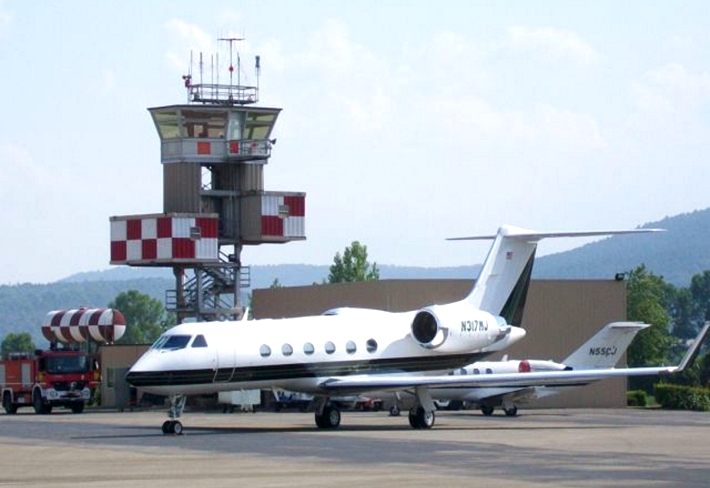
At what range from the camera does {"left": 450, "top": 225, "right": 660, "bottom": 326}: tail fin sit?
4247cm

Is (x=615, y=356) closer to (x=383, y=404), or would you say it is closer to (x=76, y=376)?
(x=383, y=404)

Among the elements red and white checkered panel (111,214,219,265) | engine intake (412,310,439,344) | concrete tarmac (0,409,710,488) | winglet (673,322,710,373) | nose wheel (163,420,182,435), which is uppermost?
red and white checkered panel (111,214,219,265)

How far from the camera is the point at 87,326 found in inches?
2488

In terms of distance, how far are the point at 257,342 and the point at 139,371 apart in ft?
11.0

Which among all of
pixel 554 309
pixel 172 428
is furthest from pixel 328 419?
pixel 554 309

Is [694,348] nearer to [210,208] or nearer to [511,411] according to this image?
[511,411]

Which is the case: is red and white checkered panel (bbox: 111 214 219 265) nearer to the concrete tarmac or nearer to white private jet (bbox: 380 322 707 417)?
white private jet (bbox: 380 322 707 417)

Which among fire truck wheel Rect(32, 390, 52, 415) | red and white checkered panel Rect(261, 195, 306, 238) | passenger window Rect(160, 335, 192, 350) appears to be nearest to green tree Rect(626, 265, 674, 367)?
red and white checkered panel Rect(261, 195, 306, 238)

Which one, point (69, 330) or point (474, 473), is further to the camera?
point (69, 330)

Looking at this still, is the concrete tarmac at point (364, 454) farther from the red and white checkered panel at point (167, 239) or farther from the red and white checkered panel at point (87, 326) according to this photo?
the red and white checkered panel at point (167, 239)

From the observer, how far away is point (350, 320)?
40469mm

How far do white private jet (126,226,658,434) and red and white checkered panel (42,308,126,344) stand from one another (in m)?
23.8

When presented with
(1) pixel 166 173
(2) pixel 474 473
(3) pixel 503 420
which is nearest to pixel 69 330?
(1) pixel 166 173

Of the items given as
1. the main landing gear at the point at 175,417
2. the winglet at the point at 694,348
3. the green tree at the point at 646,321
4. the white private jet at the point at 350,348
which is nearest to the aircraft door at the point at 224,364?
the white private jet at the point at 350,348
